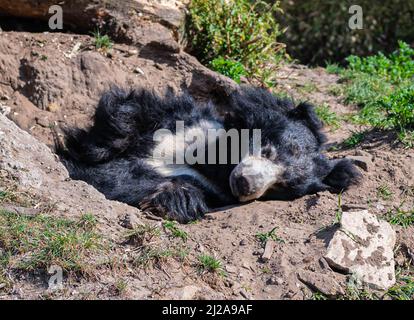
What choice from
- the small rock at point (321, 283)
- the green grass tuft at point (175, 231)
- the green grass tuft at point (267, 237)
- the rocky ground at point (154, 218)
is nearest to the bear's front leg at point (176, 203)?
the rocky ground at point (154, 218)

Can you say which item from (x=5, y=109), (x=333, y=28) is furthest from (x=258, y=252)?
(x=333, y=28)

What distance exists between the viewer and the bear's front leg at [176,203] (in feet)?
17.1

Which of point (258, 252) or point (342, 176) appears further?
point (342, 176)

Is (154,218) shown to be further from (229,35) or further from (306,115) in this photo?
(229,35)

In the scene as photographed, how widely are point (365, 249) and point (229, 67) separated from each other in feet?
9.62

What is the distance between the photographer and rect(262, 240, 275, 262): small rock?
4391 mm

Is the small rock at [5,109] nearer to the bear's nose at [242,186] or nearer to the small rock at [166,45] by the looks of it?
the small rock at [166,45]

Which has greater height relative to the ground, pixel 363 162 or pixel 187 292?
pixel 363 162

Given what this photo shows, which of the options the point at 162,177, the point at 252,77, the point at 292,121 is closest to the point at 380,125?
the point at 292,121

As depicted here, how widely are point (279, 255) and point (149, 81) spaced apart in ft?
8.54

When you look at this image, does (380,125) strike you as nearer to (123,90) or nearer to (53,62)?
(123,90)

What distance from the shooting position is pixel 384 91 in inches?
295

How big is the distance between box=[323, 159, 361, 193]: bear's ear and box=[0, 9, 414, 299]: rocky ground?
70 millimetres

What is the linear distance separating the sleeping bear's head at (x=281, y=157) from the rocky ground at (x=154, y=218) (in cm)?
17
